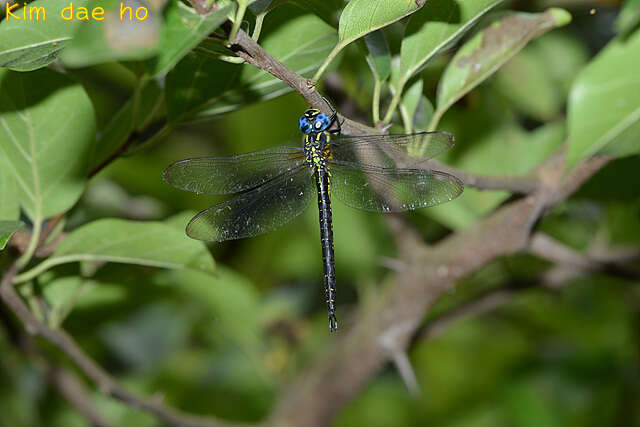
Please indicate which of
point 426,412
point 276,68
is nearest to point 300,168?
point 276,68

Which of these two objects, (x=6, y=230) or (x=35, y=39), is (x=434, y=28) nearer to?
(x=35, y=39)

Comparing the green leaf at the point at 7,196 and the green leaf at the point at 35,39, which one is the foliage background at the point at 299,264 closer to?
the green leaf at the point at 7,196

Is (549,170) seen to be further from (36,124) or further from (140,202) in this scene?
(140,202)

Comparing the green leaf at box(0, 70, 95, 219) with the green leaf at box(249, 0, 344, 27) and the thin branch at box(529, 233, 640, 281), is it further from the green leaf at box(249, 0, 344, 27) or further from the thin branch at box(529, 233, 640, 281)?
the thin branch at box(529, 233, 640, 281)

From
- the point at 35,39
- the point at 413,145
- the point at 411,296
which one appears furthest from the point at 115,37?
the point at 411,296

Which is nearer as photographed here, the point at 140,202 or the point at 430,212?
the point at 430,212

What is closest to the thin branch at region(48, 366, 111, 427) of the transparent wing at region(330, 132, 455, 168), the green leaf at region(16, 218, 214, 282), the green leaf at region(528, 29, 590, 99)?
the green leaf at region(16, 218, 214, 282)

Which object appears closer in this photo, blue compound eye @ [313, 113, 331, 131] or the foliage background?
the foliage background
